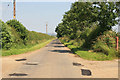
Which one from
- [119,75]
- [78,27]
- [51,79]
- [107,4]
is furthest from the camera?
[78,27]

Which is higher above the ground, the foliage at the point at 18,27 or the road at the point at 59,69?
the foliage at the point at 18,27

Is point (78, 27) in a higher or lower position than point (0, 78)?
higher

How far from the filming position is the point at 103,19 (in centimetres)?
1806

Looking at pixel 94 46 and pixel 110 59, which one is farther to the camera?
pixel 94 46

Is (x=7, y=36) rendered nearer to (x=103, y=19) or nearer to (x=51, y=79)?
(x=103, y=19)

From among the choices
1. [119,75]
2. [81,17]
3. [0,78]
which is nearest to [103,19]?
[81,17]

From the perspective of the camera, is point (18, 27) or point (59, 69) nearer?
point (59, 69)

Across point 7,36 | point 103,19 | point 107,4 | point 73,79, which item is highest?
point 107,4

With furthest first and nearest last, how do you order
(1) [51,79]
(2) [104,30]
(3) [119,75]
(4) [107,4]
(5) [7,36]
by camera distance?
(5) [7,36] < (2) [104,30] < (4) [107,4] < (3) [119,75] < (1) [51,79]

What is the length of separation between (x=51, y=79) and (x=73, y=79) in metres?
0.94

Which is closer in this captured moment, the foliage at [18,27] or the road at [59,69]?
the road at [59,69]

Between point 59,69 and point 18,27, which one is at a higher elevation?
point 18,27

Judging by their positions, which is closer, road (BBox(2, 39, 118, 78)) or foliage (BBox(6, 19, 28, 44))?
road (BBox(2, 39, 118, 78))

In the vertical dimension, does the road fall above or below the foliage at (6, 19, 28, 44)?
below
